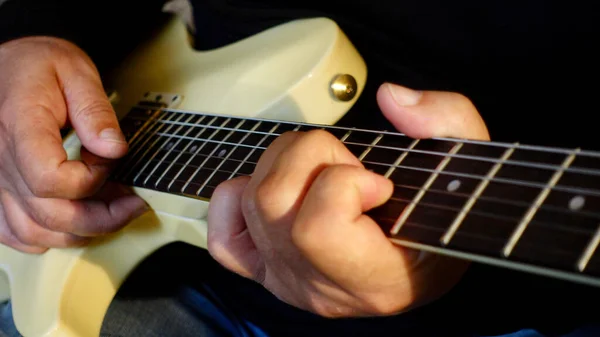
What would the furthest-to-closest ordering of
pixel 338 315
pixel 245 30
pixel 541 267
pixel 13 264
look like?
pixel 245 30
pixel 13 264
pixel 338 315
pixel 541 267

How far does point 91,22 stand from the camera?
0.92 m

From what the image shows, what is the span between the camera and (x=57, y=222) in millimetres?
663

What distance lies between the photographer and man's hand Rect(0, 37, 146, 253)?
0.63 m

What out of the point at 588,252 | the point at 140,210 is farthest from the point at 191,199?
the point at 588,252

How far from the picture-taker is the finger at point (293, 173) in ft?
1.34

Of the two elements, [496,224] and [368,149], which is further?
[368,149]

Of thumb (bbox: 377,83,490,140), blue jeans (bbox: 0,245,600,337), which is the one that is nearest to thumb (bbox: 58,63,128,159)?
blue jeans (bbox: 0,245,600,337)

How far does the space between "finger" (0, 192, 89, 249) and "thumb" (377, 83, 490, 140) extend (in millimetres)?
466

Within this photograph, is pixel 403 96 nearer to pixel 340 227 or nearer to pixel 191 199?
pixel 340 227

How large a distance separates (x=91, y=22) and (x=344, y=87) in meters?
0.51

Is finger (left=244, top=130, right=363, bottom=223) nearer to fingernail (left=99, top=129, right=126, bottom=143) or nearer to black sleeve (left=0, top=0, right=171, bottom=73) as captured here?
fingernail (left=99, top=129, right=126, bottom=143)

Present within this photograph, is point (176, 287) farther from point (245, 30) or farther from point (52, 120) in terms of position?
point (245, 30)

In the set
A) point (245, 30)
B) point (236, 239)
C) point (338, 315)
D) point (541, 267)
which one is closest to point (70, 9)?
point (245, 30)

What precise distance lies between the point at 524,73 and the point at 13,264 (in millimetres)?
755
